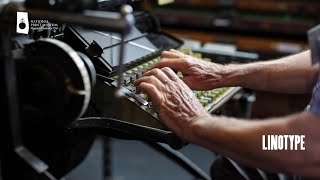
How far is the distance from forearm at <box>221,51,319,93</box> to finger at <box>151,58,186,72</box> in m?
0.14

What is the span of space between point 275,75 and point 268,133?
495mm

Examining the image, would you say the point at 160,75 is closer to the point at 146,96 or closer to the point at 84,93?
the point at 146,96

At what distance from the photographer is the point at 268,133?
781 mm

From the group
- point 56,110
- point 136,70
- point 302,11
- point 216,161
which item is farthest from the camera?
point 302,11

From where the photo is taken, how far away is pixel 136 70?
3.94 ft

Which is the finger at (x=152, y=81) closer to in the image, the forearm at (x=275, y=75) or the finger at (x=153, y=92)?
the finger at (x=153, y=92)

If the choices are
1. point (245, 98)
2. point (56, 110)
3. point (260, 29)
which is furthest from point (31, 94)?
point (260, 29)

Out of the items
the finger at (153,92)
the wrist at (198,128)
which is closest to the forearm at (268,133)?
the wrist at (198,128)

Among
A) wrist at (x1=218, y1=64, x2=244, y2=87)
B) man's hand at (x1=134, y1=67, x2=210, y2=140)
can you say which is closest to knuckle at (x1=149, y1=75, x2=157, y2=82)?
man's hand at (x1=134, y1=67, x2=210, y2=140)

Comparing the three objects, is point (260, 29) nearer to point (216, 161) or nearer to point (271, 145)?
point (216, 161)

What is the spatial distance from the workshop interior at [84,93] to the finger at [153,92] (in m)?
0.05

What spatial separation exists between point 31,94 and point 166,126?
0.32m

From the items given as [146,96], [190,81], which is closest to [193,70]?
[190,81]

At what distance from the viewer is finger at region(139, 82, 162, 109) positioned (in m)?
0.93
